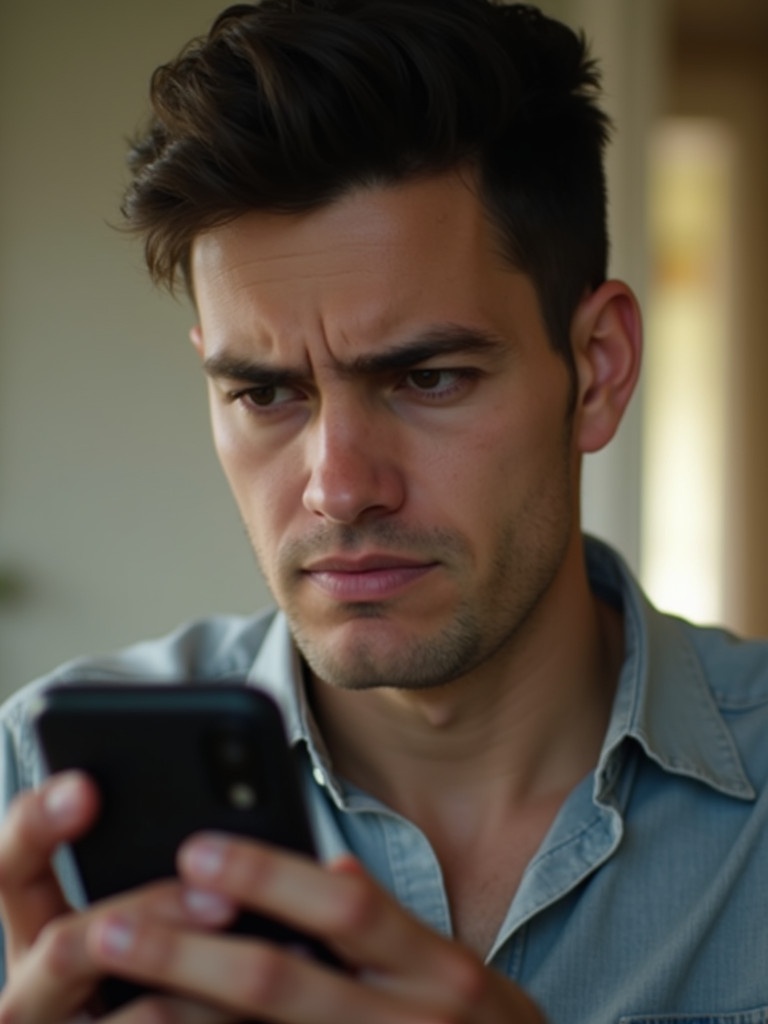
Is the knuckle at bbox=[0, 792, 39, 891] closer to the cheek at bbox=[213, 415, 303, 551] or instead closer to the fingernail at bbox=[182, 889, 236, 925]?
the fingernail at bbox=[182, 889, 236, 925]

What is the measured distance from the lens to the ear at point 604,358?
1422mm

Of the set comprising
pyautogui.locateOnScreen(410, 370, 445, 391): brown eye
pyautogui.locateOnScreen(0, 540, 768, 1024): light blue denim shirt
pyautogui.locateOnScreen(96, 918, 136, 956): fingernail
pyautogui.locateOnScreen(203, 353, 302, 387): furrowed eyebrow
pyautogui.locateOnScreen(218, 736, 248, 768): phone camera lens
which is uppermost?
pyautogui.locateOnScreen(203, 353, 302, 387): furrowed eyebrow

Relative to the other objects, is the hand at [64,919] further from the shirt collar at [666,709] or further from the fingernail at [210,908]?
the shirt collar at [666,709]

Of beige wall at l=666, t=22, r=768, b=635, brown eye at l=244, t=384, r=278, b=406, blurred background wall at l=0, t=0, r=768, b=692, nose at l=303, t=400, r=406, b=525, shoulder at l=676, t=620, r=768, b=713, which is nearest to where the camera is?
nose at l=303, t=400, r=406, b=525

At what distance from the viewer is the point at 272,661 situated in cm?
144

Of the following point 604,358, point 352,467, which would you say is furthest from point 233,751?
point 604,358

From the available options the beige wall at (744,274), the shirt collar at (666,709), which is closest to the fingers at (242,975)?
the shirt collar at (666,709)

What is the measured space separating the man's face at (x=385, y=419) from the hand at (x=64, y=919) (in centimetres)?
48

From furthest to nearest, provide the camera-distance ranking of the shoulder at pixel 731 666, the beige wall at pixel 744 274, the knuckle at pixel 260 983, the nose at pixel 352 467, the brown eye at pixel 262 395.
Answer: the beige wall at pixel 744 274, the shoulder at pixel 731 666, the brown eye at pixel 262 395, the nose at pixel 352 467, the knuckle at pixel 260 983

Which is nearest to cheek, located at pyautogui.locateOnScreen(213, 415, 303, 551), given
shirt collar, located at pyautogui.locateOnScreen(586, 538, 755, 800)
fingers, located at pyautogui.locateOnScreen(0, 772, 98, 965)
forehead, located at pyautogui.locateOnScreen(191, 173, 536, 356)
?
forehead, located at pyautogui.locateOnScreen(191, 173, 536, 356)

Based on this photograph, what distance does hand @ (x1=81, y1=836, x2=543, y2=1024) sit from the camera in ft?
2.25

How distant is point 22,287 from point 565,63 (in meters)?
1.20

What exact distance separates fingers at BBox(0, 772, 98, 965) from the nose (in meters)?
0.46

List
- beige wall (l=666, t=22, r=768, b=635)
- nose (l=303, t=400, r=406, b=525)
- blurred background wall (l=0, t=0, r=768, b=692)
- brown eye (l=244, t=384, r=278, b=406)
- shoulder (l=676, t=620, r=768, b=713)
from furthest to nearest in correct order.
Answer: beige wall (l=666, t=22, r=768, b=635)
blurred background wall (l=0, t=0, r=768, b=692)
shoulder (l=676, t=620, r=768, b=713)
brown eye (l=244, t=384, r=278, b=406)
nose (l=303, t=400, r=406, b=525)
